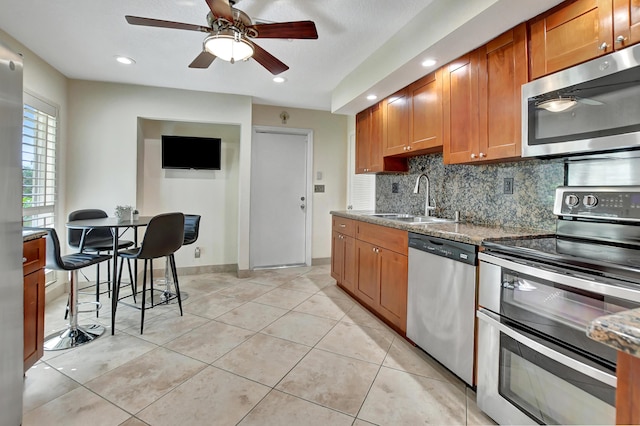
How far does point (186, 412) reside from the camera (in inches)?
63.5

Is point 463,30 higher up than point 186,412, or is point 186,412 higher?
point 463,30

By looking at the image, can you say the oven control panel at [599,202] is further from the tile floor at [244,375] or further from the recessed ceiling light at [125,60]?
the recessed ceiling light at [125,60]

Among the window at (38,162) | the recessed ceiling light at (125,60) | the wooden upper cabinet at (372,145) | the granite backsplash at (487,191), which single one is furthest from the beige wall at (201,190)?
the granite backsplash at (487,191)

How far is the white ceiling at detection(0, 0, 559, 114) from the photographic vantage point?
78.4 inches

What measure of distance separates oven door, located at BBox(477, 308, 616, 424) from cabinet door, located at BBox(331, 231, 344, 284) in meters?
1.99

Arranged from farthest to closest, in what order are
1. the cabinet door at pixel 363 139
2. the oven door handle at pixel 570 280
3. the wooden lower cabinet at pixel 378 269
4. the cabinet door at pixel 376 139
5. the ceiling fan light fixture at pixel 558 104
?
the cabinet door at pixel 363 139 → the cabinet door at pixel 376 139 → the wooden lower cabinet at pixel 378 269 → the ceiling fan light fixture at pixel 558 104 → the oven door handle at pixel 570 280

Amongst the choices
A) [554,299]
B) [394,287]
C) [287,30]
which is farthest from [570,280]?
[287,30]

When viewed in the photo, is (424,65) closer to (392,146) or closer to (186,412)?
(392,146)

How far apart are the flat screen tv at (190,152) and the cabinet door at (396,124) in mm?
2379

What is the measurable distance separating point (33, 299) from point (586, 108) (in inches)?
129

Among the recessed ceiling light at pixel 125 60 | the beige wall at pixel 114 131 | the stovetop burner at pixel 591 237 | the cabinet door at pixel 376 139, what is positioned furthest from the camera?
the beige wall at pixel 114 131

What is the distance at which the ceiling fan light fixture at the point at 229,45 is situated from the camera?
1.93m

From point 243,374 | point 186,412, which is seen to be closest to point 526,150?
point 243,374

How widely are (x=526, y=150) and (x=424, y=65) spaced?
3.62 feet
